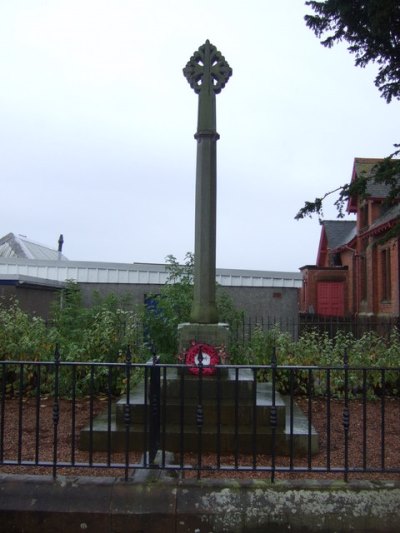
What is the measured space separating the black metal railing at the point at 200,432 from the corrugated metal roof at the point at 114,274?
39.5 feet

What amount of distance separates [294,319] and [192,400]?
1279cm

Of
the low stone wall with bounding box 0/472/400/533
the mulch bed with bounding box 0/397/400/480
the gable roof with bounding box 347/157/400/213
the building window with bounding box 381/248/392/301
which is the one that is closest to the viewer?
the low stone wall with bounding box 0/472/400/533

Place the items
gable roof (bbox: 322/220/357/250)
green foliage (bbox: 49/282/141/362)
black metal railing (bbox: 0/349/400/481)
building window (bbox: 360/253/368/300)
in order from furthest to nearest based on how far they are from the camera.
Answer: gable roof (bbox: 322/220/357/250)
building window (bbox: 360/253/368/300)
green foliage (bbox: 49/282/141/362)
black metal railing (bbox: 0/349/400/481)

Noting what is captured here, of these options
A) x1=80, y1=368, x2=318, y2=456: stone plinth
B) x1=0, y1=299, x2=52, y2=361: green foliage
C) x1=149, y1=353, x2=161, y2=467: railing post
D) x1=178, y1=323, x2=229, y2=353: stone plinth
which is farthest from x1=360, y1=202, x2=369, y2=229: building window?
x1=149, y1=353, x2=161, y2=467: railing post

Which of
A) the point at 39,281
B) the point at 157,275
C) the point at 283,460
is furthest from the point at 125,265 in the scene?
the point at 283,460

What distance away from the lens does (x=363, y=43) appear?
939 centimetres

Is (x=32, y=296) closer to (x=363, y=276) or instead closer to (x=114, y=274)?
(x=114, y=274)

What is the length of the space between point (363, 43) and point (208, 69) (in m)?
4.73

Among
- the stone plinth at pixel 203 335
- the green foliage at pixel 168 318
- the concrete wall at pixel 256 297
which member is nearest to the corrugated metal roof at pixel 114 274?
the concrete wall at pixel 256 297

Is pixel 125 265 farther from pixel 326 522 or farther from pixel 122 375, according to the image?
pixel 326 522

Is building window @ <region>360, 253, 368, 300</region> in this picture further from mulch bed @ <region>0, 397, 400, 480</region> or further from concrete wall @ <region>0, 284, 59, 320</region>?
mulch bed @ <region>0, 397, 400, 480</region>

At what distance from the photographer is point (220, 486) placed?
348 centimetres

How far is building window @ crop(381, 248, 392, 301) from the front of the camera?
20.9 m

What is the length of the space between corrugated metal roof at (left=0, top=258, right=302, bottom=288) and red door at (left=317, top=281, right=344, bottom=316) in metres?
11.7
